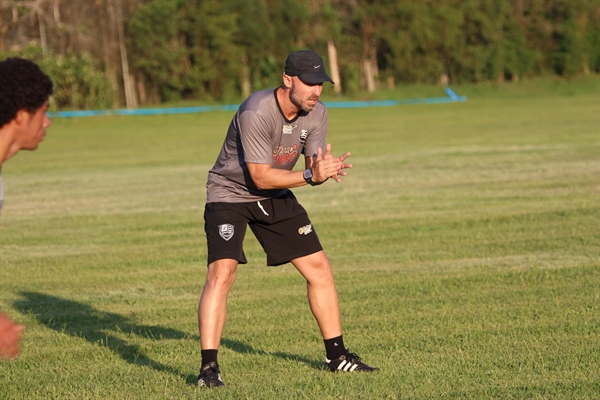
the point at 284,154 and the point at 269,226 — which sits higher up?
the point at 284,154

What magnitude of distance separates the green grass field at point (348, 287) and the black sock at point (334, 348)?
18cm

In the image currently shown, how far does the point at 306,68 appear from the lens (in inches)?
241

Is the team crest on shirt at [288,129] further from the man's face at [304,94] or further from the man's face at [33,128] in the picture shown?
the man's face at [33,128]

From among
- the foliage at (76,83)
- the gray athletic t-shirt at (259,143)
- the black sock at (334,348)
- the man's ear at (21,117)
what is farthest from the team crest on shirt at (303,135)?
the foliage at (76,83)

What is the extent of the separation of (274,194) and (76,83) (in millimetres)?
43974

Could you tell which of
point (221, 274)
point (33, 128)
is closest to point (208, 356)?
point (221, 274)

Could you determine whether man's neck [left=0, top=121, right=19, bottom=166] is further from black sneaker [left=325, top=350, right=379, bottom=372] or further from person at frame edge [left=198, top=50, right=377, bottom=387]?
black sneaker [left=325, top=350, right=379, bottom=372]

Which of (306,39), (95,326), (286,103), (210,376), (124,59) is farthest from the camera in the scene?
(306,39)

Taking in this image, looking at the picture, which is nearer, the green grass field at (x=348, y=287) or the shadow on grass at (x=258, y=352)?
the green grass field at (x=348, y=287)

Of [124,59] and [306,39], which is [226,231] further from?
[306,39]

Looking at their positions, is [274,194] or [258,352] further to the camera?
[258,352]

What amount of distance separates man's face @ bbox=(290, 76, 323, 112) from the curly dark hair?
2.02 m

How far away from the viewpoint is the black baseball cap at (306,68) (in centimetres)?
609

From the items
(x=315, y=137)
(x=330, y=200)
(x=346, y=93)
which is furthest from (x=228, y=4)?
(x=315, y=137)
